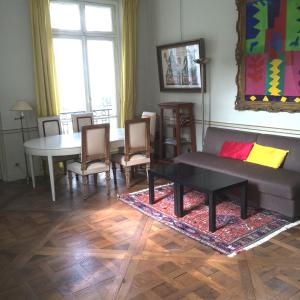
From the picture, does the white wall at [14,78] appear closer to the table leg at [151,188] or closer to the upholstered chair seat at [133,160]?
the upholstered chair seat at [133,160]

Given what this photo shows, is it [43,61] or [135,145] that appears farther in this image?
[43,61]

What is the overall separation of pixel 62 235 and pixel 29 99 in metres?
2.15

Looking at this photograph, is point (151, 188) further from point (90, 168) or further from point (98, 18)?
point (98, 18)

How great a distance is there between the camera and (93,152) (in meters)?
3.50

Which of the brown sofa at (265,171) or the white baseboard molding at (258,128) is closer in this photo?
the brown sofa at (265,171)

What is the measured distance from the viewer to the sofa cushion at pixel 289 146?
3139 mm

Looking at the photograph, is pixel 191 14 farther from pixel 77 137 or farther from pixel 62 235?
pixel 62 235

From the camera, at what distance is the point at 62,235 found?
2732mm

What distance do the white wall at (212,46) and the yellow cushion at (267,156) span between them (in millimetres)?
300

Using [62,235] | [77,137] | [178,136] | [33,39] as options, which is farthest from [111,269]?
[33,39]

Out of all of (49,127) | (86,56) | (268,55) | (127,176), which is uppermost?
(86,56)

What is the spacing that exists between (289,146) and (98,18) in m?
3.03


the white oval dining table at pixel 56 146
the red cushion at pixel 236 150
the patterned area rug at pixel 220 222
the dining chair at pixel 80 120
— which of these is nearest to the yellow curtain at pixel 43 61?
the dining chair at pixel 80 120

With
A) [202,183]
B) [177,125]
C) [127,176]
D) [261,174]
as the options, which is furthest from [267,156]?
[127,176]
